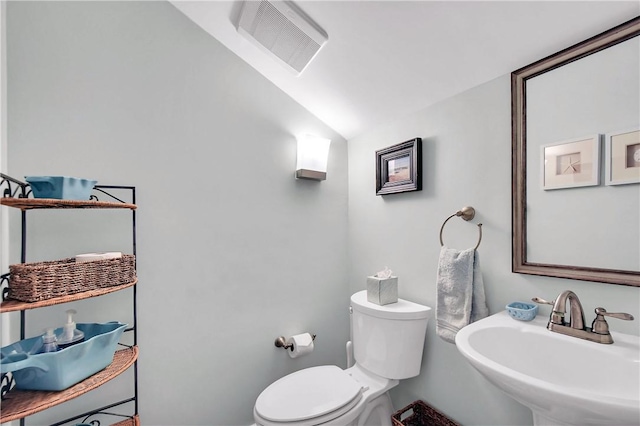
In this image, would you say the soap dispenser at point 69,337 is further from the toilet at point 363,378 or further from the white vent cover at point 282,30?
the white vent cover at point 282,30

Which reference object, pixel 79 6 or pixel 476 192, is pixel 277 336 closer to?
pixel 476 192

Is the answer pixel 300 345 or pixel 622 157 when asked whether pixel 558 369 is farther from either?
pixel 300 345

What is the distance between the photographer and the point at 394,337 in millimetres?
1349

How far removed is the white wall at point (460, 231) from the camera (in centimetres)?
109

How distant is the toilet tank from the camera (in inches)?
52.6

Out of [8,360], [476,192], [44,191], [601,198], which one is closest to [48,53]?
[44,191]

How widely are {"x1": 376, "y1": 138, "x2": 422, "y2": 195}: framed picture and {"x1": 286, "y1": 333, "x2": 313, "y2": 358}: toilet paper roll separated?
0.98 m

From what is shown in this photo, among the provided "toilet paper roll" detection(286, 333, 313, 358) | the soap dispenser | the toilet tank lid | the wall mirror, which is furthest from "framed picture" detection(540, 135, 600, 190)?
→ the soap dispenser

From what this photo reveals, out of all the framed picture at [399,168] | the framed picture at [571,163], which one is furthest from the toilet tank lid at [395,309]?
the framed picture at [571,163]

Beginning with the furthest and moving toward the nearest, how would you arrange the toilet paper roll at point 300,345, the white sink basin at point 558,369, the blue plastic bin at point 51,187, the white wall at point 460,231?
the toilet paper roll at point 300,345, the white wall at point 460,231, the blue plastic bin at point 51,187, the white sink basin at point 558,369

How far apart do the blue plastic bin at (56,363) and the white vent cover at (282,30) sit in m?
1.41

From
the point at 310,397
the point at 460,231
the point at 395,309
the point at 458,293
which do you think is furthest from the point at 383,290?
the point at 310,397

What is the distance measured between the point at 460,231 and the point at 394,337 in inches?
23.5

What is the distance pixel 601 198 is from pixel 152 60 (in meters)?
1.91
